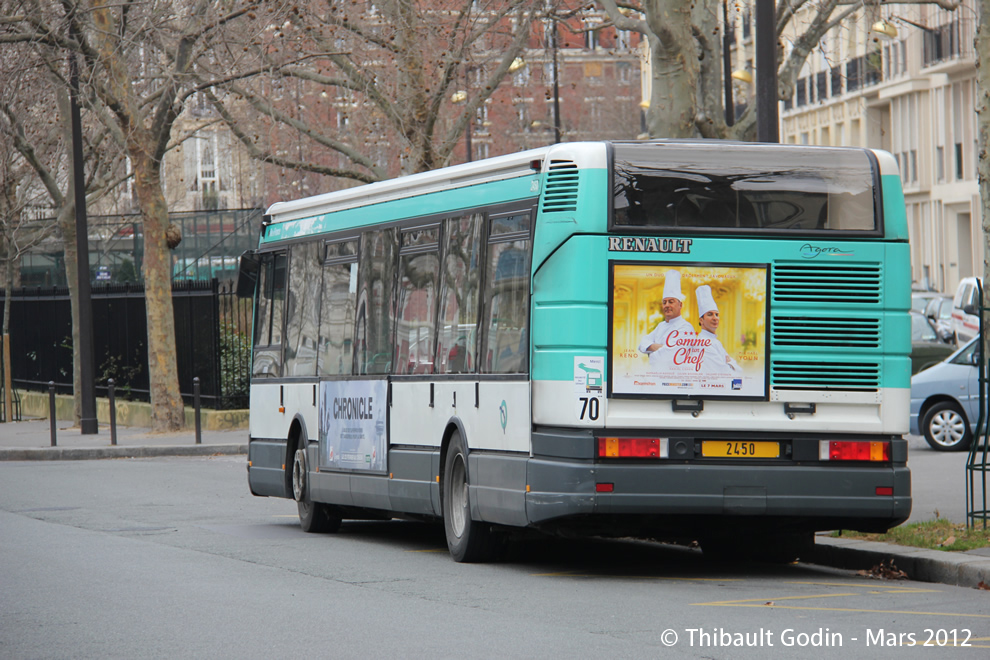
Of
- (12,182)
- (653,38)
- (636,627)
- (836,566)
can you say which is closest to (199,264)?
(12,182)

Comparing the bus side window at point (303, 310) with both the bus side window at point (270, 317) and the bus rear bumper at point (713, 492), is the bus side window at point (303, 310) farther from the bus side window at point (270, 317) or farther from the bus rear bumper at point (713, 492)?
the bus rear bumper at point (713, 492)

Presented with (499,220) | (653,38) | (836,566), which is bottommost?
(836,566)

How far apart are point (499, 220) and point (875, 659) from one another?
506cm

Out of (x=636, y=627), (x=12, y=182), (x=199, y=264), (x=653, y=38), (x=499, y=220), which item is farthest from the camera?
(x=199, y=264)

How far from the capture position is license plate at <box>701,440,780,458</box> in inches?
426

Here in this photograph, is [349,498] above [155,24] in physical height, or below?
below

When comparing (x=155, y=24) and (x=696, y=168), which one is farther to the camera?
(x=155, y=24)

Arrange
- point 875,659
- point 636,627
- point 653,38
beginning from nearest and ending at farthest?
point 875,659
point 636,627
point 653,38

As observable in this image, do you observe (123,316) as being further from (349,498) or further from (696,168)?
(696,168)

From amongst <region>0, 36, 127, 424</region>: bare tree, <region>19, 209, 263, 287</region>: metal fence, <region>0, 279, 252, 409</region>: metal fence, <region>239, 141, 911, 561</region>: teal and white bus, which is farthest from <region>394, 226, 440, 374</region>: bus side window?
<region>19, 209, 263, 287</region>: metal fence

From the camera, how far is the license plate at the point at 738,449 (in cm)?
1081

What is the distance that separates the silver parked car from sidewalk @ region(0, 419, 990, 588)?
10.1 meters

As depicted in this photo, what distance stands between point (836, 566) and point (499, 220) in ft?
11.2

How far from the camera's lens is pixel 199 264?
43.6 meters
